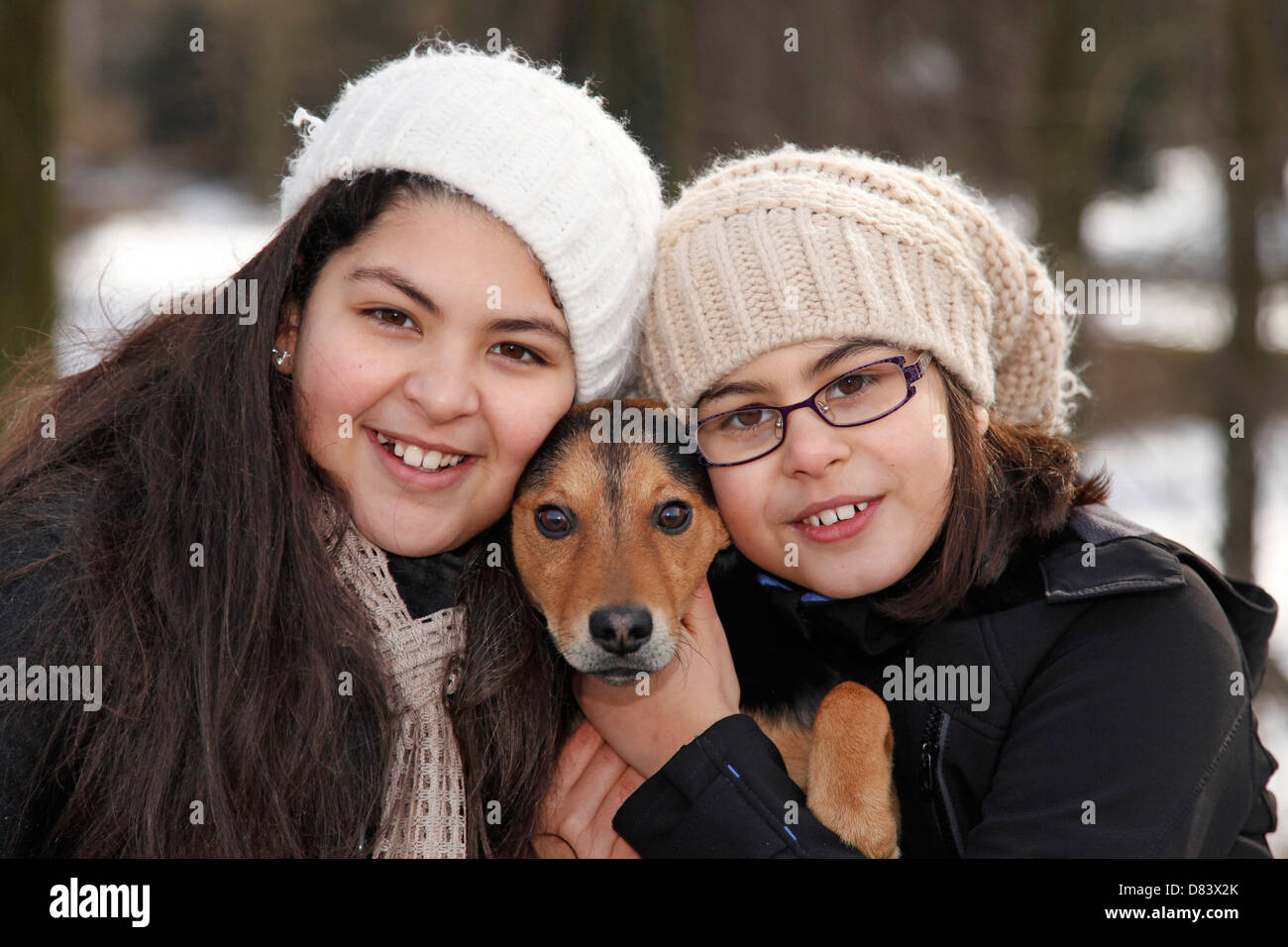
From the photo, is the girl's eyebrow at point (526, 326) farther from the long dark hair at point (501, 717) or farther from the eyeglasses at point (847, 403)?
the long dark hair at point (501, 717)

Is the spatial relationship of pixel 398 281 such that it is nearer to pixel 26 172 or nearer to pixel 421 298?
pixel 421 298

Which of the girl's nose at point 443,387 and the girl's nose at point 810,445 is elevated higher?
the girl's nose at point 443,387

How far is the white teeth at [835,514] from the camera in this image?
8.42ft

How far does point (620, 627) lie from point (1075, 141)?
4867 millimetres

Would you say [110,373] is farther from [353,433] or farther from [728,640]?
[728,640]

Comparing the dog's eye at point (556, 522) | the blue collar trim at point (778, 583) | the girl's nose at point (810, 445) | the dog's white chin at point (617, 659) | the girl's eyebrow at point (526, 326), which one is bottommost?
the dog's white chin at point (617, 659)

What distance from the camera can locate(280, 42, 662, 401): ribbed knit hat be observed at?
7.81 ft

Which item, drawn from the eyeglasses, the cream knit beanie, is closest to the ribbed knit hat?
the cream knit beanie

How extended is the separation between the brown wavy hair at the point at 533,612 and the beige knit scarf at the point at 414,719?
52 millimetres

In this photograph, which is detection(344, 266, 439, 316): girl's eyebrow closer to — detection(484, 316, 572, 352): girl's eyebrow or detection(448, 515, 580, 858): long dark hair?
detection(484, 316, 572, 352): girl's eyebrow

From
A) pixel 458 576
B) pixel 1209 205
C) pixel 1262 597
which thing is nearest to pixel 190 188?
pixel 1209 205

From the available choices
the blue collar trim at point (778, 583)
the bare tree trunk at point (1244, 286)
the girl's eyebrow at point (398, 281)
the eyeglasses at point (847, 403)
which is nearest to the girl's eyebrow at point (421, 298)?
the girl's eyebrow at point (398, 281)

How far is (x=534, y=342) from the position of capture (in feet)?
8.16

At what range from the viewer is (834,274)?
2.53m
